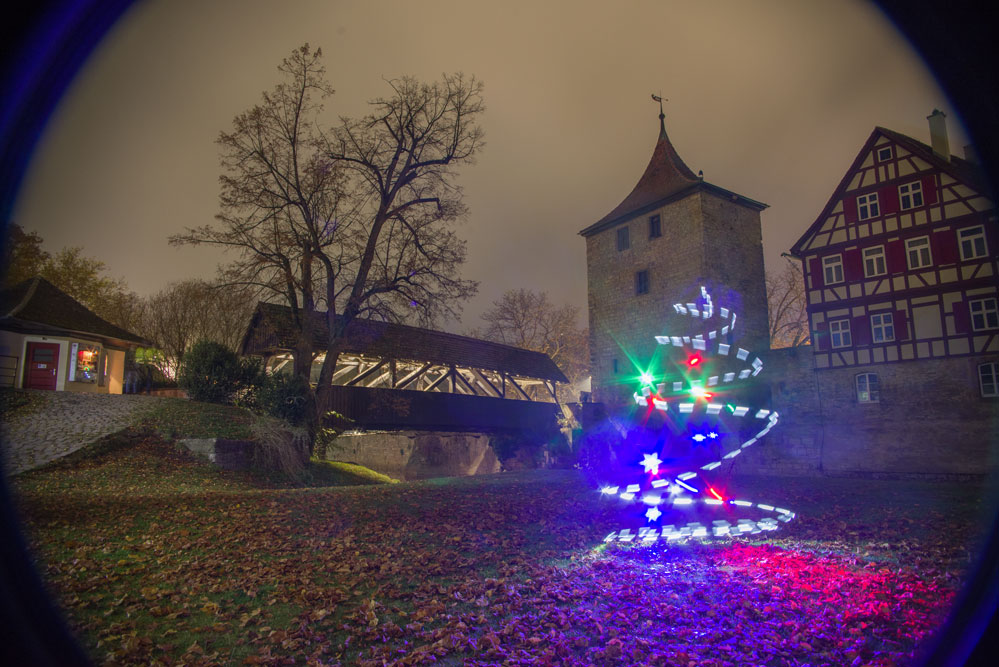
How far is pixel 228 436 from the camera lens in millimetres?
15531

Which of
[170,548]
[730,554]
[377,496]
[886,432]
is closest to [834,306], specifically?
[886,432]

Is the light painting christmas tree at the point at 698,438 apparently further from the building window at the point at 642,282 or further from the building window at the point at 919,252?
the building window at the point at 919,252

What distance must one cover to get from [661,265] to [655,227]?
6.93 feet

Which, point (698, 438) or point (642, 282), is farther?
point (642, 282)

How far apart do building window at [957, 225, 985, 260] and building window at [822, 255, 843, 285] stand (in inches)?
148

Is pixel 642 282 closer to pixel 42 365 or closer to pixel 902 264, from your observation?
pixel 902 264

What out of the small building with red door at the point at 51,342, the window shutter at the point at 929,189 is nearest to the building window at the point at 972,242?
the window shutter at the point at 929,189

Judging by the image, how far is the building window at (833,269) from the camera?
70.7ft

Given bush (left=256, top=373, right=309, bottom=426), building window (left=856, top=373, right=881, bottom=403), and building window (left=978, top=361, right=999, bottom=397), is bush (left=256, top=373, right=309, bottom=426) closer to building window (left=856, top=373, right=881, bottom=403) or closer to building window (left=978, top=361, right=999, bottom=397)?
building window (left=856, top=373, right=881, bottom=403)

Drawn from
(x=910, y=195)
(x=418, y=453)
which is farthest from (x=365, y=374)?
(x=910, y=195)

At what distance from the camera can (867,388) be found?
20.0 meters

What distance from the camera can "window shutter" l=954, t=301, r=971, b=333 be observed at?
1795 centimetres

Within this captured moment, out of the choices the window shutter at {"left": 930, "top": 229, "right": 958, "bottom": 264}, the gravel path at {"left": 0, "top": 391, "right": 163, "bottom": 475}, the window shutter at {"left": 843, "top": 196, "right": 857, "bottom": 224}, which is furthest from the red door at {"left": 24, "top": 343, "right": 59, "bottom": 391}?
the window shutter at {"left": 930, "top": 229, "right": 958, "bottom": 264}

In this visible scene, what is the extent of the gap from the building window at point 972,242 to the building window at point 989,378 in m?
3.60
